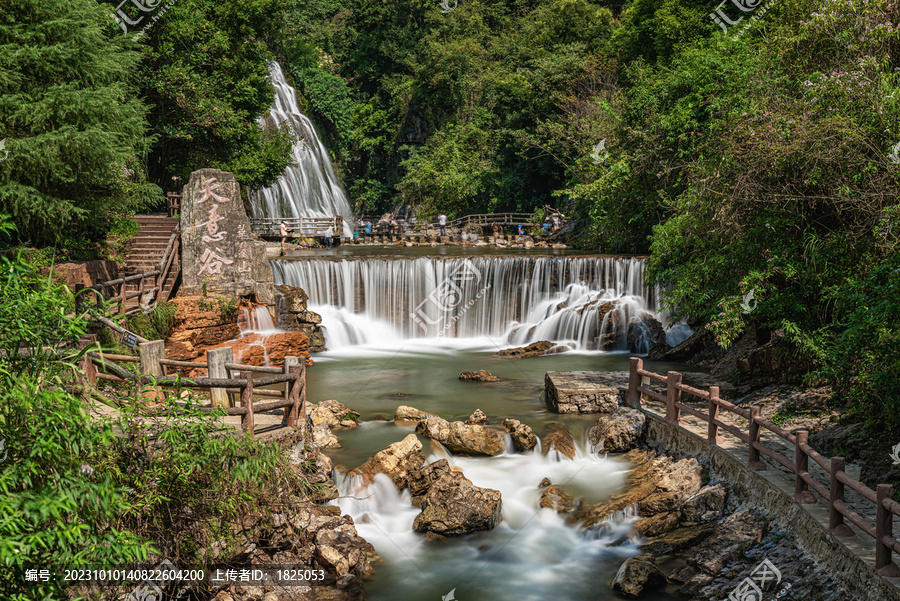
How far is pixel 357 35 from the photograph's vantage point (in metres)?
43.5

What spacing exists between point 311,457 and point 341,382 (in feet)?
20.5

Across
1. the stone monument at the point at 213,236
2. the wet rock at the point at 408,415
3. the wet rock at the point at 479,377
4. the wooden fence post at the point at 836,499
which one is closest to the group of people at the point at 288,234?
the stone monument at the point at 213,236

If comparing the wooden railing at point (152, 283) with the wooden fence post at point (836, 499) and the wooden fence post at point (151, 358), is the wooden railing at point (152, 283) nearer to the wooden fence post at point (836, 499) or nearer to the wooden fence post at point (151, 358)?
the wooden fence post at point (151, 358)

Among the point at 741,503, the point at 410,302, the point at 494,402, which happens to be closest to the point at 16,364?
the point at 741,503

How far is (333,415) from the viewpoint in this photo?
450 inches

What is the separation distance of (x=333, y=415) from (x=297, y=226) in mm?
20157

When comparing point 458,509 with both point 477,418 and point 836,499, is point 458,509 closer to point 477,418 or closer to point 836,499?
point 477,418

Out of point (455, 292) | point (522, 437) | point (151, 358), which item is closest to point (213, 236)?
point (151, 358)

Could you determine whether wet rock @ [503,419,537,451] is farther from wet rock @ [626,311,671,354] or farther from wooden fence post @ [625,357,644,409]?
wet rock @ [626,311,671,354]

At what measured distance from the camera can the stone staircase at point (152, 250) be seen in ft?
52.0

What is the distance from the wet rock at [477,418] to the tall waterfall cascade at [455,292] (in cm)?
769

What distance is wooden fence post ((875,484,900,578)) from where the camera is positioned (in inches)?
211

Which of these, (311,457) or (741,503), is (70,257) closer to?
(311,457)

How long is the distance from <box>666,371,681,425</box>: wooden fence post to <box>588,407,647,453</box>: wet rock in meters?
0.65
